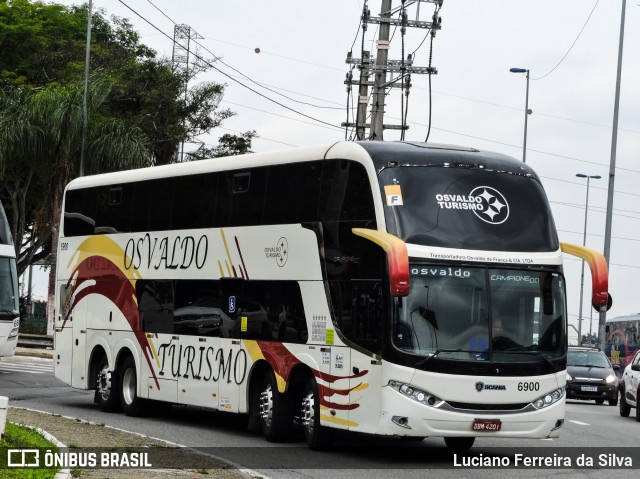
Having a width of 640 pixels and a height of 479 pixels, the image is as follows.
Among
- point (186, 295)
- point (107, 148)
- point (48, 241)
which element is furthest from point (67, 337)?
point (48, 241)

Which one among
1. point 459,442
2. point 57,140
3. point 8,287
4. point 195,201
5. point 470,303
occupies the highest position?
point 57,140

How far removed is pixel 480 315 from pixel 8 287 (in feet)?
58.9

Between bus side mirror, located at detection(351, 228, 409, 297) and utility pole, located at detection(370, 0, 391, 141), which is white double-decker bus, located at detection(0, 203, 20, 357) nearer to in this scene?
utility pole, located at detection(370, 0, 391, 141)

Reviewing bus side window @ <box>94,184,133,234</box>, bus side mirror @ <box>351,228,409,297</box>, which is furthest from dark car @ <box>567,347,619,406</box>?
bus side mirror @ <box>351,228,409,297</box>

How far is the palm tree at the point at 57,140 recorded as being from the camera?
1949 inches

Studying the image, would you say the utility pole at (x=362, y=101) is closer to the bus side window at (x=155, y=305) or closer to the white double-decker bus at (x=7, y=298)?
the white double-decker bus at (x=7, y=298)

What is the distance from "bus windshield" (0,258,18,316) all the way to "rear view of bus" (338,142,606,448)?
16.6 m

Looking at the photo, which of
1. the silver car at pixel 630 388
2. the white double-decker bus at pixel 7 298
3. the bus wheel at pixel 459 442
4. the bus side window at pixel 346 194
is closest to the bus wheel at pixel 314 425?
the bus wheel at pixel 459 442

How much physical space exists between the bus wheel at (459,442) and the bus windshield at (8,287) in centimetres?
1571

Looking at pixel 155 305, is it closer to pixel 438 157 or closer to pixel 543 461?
pixel 438 157

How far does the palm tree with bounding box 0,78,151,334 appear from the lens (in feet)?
162

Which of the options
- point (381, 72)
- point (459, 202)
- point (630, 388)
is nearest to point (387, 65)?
point (381, 72)

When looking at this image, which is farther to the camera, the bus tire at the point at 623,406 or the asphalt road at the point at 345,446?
the bus tire at the point at 623,406

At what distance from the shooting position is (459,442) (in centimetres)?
1864
